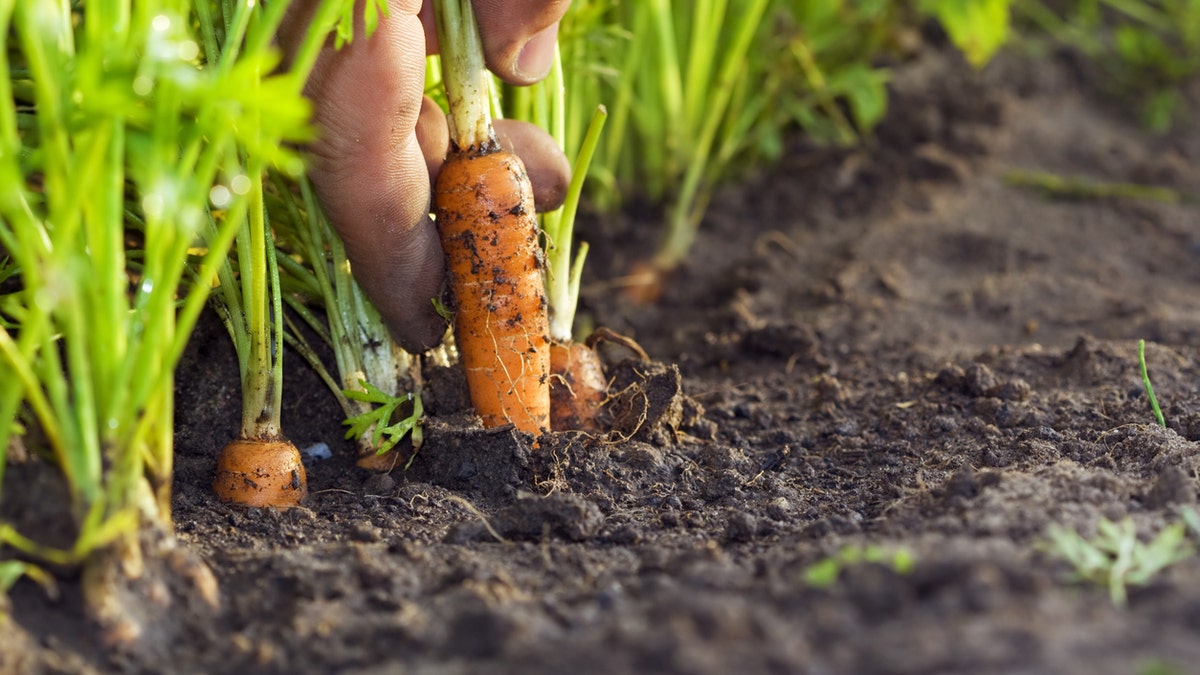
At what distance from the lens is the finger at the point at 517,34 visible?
1.42 meters

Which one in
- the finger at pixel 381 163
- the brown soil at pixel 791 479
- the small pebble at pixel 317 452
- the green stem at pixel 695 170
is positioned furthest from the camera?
the green stem at pixel 695 170

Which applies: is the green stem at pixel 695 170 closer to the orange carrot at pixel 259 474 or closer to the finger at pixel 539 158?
the finger at pixel 539 158

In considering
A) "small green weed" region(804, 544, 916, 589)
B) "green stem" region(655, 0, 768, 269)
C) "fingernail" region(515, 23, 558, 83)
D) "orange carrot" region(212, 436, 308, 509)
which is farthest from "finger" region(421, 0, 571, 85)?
"green stem" region(655, 0, 768, 269)

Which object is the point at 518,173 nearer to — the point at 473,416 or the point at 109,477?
the point at 473,416

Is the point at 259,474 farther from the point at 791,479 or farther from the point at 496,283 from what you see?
the point at 791,479

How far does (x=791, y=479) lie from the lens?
60.6 inches

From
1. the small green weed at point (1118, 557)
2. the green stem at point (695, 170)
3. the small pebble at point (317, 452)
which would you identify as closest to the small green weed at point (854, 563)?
the small green weed at point (1118, 557)

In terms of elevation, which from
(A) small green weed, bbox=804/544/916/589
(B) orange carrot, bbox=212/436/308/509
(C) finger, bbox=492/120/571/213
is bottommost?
(A) small green weed, bbox=804/544/916/589

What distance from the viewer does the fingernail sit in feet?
4.96

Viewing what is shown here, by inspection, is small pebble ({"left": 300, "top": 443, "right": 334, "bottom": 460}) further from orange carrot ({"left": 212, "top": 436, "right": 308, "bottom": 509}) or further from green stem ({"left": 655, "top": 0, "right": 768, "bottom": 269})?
green stem ({"left": 655, "top": 0, "right": 768, "bottom": 269})

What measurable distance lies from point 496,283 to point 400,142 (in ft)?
0.82

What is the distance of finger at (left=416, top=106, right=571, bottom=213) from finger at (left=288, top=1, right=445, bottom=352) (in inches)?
1.2

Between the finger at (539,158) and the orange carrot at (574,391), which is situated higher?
the finger at (539,158)

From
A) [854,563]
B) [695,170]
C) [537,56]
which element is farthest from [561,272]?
[695,170]
